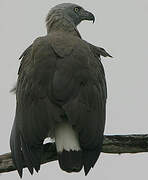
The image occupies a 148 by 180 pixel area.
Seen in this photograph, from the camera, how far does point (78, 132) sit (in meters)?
8.19

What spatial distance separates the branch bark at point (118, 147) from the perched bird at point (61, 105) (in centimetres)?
14

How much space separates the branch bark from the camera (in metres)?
8.51

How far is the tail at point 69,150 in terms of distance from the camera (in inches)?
318

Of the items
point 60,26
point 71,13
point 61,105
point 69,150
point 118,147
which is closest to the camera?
point 69,150

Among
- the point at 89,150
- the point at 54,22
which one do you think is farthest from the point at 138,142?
the point at 54,22

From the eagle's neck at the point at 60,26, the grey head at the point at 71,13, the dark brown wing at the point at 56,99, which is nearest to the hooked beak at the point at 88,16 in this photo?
the grey head at the point at 71,13

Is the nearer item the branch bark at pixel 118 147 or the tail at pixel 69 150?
the tail at pixel 69 150

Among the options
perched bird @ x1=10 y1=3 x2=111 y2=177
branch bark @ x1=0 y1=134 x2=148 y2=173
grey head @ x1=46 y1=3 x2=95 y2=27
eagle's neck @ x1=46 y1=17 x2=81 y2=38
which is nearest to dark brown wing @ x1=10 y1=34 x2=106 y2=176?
perched bird @ x1=10 y1=3 x2=111 y2=177

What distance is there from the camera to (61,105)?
27.2 ft

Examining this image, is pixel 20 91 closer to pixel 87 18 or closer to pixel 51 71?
pixel 51 71

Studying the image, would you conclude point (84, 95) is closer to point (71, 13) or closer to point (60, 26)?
point (60, 26)

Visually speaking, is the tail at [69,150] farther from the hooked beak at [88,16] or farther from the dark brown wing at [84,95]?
the hooked beak at [88,16]

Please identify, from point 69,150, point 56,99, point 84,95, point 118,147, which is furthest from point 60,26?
point 69,150

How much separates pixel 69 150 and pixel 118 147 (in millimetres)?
A: 704
